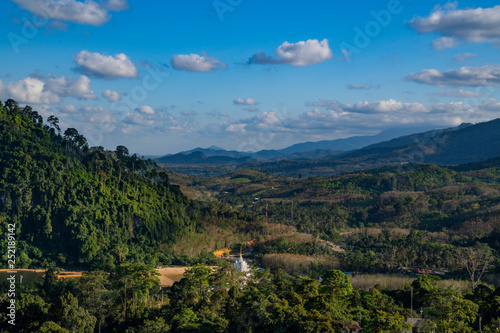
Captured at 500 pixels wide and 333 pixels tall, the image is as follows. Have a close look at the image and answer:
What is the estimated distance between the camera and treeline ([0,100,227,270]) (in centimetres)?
5969

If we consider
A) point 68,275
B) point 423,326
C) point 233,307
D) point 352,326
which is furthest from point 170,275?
point 423,326

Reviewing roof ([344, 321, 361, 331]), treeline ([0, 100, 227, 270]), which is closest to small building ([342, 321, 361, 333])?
roof ([344, 321, 361, 331])

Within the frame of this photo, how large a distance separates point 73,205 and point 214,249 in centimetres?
2085

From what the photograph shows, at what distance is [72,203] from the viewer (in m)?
64.1

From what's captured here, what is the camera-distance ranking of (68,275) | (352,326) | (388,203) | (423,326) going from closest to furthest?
(423,326) < (352,326) < (68,275) < (388,203)

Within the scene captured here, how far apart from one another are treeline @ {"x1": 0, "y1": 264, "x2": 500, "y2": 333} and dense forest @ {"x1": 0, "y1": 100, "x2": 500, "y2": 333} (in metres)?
0.11

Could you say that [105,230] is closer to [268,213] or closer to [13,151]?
[13,151]

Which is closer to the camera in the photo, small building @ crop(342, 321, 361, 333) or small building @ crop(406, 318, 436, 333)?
small building @ crop(406, 318, 436, 333)

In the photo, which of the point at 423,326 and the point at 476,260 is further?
the point at 476,260

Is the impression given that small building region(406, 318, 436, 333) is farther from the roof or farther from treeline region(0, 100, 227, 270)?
treeline region(0, 100, 227, 270)

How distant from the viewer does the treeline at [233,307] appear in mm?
27734

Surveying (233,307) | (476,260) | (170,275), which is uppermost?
(233,307)

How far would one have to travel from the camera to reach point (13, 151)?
2552 inches

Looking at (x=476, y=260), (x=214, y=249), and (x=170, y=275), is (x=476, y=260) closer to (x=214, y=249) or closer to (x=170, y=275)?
(x=170, y=275)
